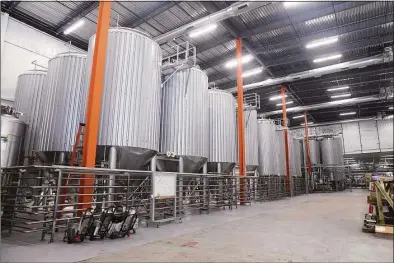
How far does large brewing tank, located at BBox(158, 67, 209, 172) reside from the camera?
7.70 m

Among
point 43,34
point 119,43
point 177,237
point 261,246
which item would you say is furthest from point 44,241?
point 43,34

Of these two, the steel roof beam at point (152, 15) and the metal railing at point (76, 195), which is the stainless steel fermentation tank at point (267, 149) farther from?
the steel roof beam at point (152, 15)

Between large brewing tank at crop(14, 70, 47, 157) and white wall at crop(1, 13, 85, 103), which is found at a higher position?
white wall at crop(1, 13, 85, 103)

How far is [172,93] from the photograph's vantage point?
8.05m

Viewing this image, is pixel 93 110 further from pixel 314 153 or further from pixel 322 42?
pixel 314 153

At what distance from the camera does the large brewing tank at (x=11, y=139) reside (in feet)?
23.4

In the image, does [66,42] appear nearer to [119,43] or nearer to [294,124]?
[119,43]

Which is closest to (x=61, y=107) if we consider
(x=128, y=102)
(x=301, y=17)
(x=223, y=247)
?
(x=128, y=102)

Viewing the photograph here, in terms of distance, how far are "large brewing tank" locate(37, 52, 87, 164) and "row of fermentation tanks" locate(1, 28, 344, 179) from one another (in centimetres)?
3

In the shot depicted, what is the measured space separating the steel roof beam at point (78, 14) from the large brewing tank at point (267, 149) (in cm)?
1037

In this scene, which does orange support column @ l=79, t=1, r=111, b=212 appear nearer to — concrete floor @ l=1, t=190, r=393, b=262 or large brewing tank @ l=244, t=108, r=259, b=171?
concrete floor @ l=1, t=190, r=393, b=262

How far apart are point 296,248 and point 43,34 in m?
13.4

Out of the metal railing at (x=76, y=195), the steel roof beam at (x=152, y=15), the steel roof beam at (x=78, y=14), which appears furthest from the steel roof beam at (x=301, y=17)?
the metal railing at (x=76, y=195)

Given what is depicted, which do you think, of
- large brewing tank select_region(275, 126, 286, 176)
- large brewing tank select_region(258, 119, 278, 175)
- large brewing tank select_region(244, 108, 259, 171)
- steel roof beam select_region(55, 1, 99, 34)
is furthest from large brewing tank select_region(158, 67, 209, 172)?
large brewing tank select_region(275, 126, 286, 176)
